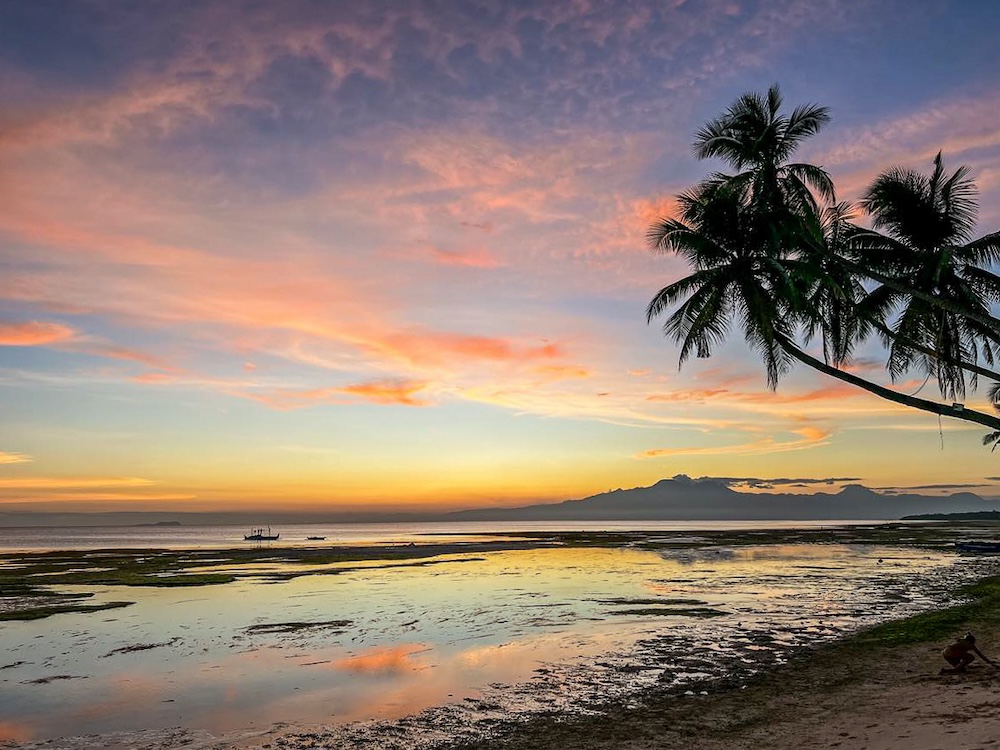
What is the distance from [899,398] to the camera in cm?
2383

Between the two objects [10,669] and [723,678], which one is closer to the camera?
[723,678]

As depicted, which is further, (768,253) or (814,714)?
(768,253)

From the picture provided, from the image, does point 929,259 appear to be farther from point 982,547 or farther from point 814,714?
point 982,547

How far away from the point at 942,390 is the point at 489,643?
1949 centimetres

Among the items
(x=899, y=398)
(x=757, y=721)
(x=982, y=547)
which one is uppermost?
(x=899, y=398)

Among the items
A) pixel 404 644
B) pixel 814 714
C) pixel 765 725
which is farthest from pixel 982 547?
pixel 765 725

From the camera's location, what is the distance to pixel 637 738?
12469 millimetres

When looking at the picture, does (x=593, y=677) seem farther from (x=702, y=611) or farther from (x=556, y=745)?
(x=702, y=611)

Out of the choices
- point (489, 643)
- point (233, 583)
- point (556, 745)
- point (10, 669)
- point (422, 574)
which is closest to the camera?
point (556, 745)

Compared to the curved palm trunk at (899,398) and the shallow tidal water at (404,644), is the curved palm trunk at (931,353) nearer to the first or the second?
the curved palm trunk at (899,398)

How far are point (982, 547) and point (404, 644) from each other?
182ft

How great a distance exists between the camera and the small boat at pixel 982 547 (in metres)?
57.4

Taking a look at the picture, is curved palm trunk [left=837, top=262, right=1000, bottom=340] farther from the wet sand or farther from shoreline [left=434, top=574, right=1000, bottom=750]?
the wet sand

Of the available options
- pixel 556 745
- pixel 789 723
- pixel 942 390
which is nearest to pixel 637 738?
pixel 556 745
